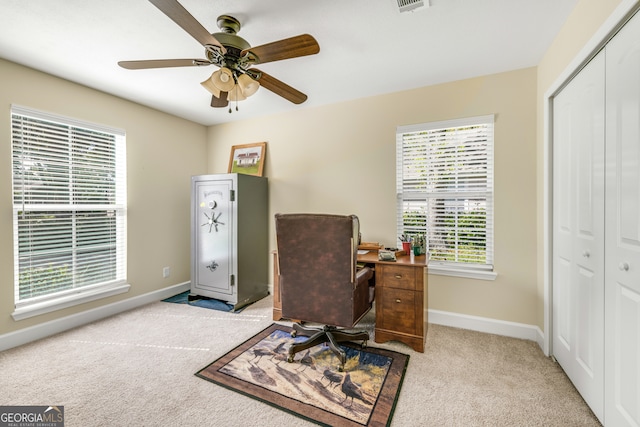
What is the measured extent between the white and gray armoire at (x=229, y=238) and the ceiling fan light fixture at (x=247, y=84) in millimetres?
1348

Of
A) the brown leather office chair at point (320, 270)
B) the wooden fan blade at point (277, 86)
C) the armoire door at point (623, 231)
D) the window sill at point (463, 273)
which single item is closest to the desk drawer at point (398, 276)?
the brown leather office chair at point (320, 270)

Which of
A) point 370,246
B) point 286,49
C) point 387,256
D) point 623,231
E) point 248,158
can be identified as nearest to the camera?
point 623,231

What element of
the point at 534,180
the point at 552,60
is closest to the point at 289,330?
the point at 534,180

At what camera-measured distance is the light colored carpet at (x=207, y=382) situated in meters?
1.54

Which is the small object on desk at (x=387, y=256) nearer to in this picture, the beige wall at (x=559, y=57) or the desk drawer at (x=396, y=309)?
the desk drawer at (x=396, y=309)

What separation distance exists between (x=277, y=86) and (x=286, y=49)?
0.49 m

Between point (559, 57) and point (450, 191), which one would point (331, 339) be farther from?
point (559, 57)

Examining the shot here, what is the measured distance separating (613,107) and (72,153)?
4.27 metres

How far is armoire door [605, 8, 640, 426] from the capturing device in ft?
3.97

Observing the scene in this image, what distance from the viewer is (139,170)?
3311mm

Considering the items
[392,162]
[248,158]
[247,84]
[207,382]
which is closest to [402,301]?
[392,162]

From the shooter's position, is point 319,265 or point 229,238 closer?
point 319,265

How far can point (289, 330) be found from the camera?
2637mm

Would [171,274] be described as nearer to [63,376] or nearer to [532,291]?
[63,376]
